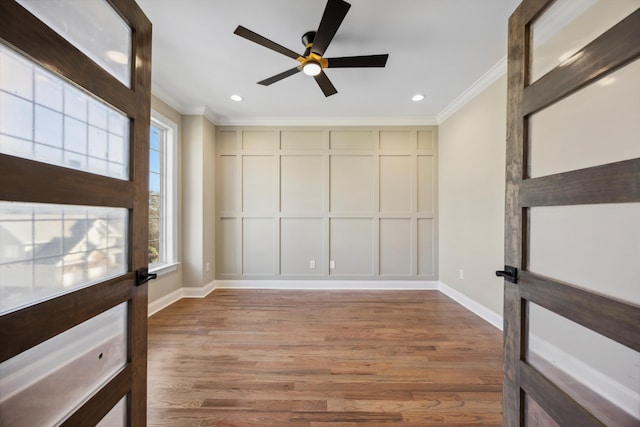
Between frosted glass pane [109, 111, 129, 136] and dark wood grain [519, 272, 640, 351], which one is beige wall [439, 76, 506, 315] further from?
frosted glass pane [109, 111, 129, 136]

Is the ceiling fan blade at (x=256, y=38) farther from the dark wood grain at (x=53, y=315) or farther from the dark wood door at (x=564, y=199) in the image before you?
the dark wood grain at (x=53, y=315)

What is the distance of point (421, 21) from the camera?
1787 millimetres

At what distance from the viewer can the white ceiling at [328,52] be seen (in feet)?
5.56

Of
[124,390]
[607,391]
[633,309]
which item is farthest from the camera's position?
[124,390]

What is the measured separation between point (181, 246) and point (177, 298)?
2.32 feet

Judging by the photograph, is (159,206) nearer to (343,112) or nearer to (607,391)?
(343,112)

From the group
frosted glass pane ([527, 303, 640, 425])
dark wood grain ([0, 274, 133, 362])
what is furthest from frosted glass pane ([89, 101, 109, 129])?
frosted glass pane ([527, 303, 640, 425])

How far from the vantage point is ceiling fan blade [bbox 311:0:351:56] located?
1.39 m

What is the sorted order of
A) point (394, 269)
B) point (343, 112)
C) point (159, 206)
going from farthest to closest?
point (394, 269) → point (343, 112) → point (159, 206)

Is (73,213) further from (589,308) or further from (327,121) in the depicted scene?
(327,121)

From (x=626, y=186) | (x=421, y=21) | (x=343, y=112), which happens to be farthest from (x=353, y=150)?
(x=626, y=186)

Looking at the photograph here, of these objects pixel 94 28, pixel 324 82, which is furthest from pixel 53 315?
pixel 324 82

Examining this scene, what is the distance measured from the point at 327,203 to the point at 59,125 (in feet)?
Answer: 9.94

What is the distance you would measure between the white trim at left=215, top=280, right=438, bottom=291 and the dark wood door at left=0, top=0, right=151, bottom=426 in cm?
254
